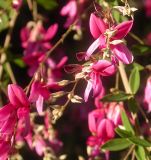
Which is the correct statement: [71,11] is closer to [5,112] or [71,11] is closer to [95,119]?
[95,119]

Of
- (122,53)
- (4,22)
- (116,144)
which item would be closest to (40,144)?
(116,144)

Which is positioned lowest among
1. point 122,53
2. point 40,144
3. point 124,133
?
point 40,144

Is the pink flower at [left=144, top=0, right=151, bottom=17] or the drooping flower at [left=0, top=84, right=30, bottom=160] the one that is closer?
the drooping flower at [left=0, top=84, right=30, bottom=160]

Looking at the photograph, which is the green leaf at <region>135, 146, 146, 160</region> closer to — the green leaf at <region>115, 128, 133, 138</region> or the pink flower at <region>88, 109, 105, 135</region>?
the green leaf at <region>115, 128, 133, 138</region>

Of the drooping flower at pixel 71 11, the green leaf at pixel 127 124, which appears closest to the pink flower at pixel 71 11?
the drooping flower at pixel 71 11

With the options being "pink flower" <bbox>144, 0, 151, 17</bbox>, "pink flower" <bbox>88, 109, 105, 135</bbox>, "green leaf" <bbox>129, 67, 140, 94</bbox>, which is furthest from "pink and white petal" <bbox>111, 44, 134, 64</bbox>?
"pink flower" <bbox>144, 0, 151, 17</bbox>

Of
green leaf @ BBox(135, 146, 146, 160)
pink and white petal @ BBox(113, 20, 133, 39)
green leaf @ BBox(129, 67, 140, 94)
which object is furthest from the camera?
green leaf @ BBox(129, 67, 140, 94)
